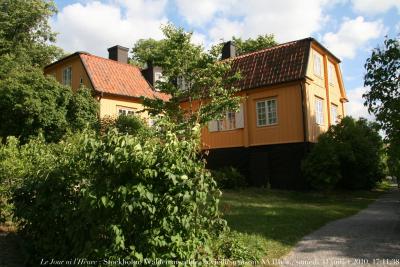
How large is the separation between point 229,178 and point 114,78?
1106 cm

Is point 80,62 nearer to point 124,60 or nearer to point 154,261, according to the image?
point 124,60

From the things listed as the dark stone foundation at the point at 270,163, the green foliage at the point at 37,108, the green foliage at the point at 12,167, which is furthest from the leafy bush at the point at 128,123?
the green foliage at the point at 12,167

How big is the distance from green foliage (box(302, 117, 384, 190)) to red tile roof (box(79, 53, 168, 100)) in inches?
457

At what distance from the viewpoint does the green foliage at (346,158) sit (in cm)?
1719

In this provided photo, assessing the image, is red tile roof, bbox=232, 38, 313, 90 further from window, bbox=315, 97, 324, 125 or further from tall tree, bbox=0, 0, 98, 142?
tall tree, bbox=0, 0, 98, 142

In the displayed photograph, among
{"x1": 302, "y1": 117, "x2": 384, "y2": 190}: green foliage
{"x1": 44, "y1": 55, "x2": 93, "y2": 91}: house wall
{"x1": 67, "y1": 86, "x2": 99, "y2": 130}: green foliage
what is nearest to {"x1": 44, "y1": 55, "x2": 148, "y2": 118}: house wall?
{"x1": 44, "y1": 55, "x2": 93, "y2": 91}: house wall

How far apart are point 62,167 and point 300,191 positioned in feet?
49.3

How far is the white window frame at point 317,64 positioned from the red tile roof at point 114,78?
32.2ft

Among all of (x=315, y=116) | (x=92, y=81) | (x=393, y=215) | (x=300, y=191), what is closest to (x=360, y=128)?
(x=315, y=116)

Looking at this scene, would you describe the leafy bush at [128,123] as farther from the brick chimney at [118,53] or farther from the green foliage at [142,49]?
the green foliage at [142,49]

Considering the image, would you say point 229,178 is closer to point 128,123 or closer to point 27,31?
point 128,123

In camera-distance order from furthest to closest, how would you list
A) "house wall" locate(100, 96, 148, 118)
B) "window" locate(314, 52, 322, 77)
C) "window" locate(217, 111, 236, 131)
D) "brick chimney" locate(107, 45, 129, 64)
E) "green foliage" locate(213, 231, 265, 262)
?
"brick chimney" locate(107, 45, 129, 64)
"house wall" locate(100, 96, 148, 118)
"window" locate(217, 111, 236, 131)
"window" locate(314, 52, 322, 77)
"green foliage" locate(213, 231, 265, 262)

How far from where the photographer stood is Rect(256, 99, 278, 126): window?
20.8 meters

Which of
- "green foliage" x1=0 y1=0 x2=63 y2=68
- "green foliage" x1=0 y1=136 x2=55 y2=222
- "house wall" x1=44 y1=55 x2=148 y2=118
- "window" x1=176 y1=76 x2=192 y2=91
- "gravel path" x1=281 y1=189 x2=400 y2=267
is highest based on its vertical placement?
"green foliage" x1=0 y1=0 x2=63 y2=68
